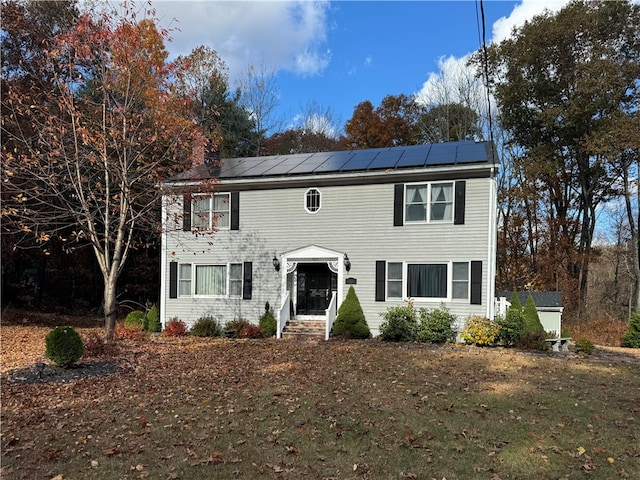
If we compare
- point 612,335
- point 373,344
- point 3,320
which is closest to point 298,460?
point 373,344

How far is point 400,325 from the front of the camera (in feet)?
41.8

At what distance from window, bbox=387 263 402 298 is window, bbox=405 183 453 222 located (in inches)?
59.6

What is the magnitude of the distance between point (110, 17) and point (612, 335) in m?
19.2

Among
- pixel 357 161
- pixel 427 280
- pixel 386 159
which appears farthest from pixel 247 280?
pixel 386 159

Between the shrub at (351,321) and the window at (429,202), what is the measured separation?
305 cm

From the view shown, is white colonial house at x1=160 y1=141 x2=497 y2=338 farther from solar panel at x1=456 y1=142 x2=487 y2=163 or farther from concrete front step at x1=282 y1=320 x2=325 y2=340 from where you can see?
concrete front step at x1=282 y1=320 x2=325 y2=340

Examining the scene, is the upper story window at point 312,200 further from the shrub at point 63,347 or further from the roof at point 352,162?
the shrub at point 63,347

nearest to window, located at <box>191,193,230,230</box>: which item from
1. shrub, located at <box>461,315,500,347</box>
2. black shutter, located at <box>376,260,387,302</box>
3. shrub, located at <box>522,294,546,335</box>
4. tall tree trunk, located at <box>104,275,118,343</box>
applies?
tall tree trunk, located at <box>104,275,118,343</box>

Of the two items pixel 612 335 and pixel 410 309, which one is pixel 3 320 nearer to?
pixel 410 309

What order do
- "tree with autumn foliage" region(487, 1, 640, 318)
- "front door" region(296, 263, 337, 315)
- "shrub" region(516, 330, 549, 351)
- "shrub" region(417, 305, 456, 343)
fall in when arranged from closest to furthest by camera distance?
"shrub" region(516, 330, 549, 351), "shrub" region(417, 305, 456, 343), "front door" region(296, 263, 337, 315), "tree with autumn foliage" region(487, 1, 640, 318)

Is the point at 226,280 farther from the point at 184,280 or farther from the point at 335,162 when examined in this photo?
A: the point at 335,162

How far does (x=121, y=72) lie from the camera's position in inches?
417

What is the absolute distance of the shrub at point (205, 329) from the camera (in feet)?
47.1

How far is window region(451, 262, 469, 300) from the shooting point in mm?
12914
